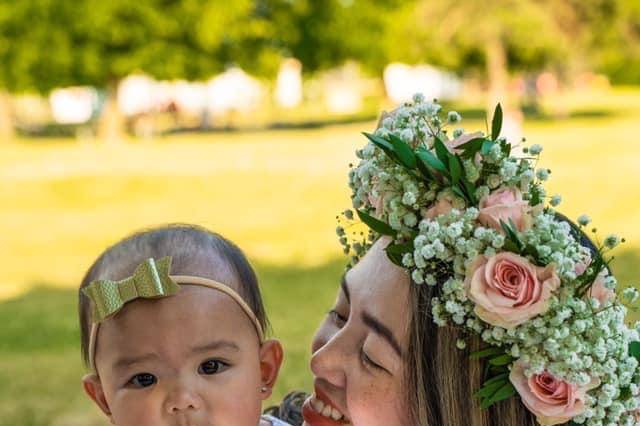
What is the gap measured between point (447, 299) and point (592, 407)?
35 cm

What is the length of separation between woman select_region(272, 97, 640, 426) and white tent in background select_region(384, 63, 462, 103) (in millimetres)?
58698

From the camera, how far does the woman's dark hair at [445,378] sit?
2242mm

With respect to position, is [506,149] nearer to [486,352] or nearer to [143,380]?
[486,352]

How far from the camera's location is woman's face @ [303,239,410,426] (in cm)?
235

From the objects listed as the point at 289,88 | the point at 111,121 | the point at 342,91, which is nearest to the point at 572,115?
the point at 111,121

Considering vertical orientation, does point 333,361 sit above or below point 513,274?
below

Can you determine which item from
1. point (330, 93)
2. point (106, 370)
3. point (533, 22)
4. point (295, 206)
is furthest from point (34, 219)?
point (330, 93)

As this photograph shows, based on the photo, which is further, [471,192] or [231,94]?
[231,94]

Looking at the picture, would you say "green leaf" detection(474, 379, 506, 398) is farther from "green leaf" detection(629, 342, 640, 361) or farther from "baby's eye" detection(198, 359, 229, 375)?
"baby's eye" detection(198, 359, 229, 375)

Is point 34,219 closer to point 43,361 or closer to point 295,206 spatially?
point 295,206

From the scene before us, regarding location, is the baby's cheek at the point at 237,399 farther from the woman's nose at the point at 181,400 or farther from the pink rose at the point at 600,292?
the pink rose at the point at 600,292

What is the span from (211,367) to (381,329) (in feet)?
1.32

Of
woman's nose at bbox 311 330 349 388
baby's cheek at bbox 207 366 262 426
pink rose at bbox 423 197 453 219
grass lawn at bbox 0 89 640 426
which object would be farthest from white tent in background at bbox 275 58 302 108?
pink rose at bbox 423 197 453 219

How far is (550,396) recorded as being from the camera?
214 centimetres
